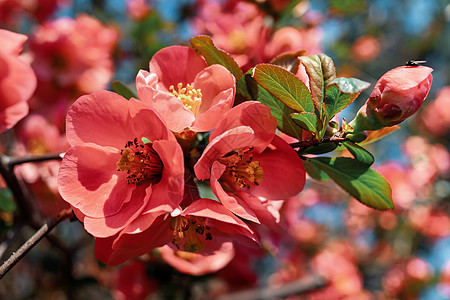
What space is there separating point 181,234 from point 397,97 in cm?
38

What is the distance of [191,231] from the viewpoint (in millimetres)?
599

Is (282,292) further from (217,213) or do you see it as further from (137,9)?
(137,9)

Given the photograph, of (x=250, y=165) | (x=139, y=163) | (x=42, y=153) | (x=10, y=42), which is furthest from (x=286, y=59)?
(x=42, y=153)

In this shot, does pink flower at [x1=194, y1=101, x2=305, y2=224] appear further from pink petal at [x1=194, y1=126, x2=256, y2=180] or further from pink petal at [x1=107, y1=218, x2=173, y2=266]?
pink petal at [x1=107, y1=218, x2=173, y2=266]

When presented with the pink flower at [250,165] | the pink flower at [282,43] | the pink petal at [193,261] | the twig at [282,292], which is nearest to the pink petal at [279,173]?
the pink flower at [250,165]

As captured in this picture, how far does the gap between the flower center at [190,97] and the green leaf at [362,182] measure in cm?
26

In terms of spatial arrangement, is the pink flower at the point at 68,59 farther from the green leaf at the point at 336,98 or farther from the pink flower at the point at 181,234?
the green leaf at the point at 336,98

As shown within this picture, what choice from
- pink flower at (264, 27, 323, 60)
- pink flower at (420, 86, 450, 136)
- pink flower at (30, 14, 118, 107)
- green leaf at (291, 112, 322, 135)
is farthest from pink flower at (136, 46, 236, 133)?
pink flower at (420, 86, 450, 136)

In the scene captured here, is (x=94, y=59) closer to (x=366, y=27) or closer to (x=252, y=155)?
(x=252, y=155)

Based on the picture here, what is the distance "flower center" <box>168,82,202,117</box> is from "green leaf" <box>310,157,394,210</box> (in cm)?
26

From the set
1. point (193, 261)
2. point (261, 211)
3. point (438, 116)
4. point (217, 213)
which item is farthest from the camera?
point (438, 116)

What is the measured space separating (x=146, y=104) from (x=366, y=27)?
10.9 feet

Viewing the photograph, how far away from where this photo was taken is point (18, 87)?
0.71 metres

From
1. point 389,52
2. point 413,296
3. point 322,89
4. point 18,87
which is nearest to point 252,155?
point 322,89
